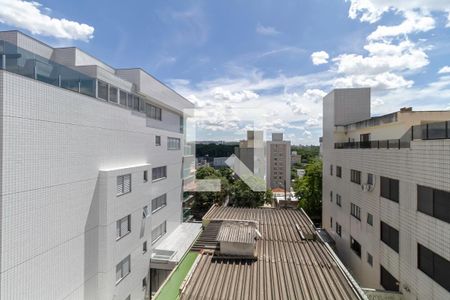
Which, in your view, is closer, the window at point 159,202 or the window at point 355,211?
the window at point 355,211

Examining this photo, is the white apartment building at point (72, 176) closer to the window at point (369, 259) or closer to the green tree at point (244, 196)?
the window at point (369, 259)

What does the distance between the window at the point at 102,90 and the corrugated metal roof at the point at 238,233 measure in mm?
6804

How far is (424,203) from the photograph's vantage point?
6883 mm

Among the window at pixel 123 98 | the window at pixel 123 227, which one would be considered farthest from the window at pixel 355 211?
the window at pixel 123 98

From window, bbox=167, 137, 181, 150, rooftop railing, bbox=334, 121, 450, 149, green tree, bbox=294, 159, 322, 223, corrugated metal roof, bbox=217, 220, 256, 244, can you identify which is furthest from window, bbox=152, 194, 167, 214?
green tree, bbox=294, 159, 322, 223

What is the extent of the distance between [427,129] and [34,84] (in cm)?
1066

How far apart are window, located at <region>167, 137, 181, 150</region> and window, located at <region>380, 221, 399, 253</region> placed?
38.7 ft

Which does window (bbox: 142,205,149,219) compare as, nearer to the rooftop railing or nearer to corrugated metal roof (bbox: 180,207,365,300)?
corrugated metal roof (bbox: 180,207,365,300)

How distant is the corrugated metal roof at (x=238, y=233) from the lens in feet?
29.4

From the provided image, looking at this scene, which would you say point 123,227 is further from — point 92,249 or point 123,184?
point 123,184

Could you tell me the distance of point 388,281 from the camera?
8945mm

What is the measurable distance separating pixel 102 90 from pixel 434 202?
36.0 ft

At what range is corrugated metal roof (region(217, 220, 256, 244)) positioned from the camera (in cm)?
896

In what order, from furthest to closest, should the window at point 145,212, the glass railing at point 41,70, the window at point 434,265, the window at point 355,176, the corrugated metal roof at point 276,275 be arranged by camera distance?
the window at point 355,176 → the window at point 145,212 → the corrugated metal roof at point 276,275 → the window at point 434,265 → the glass railing at point 41,70
